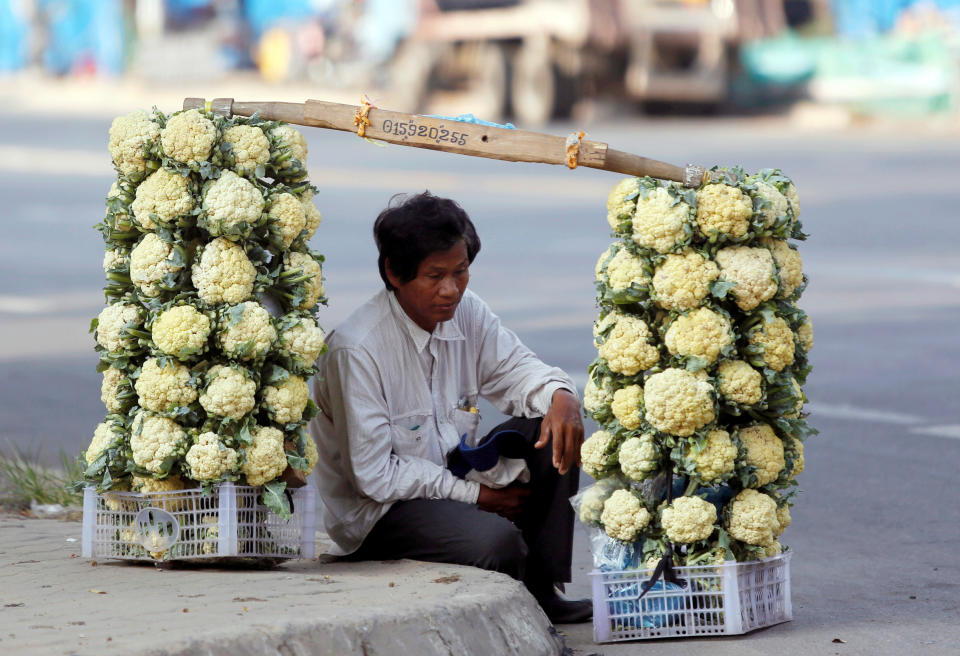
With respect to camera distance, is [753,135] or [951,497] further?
[753,135]

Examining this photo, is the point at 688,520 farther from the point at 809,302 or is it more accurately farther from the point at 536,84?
the point at 536,84

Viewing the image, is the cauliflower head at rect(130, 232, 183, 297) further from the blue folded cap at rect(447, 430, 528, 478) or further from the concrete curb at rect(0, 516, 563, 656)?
the blue folded cap at rect(447, 430, 528, 478)

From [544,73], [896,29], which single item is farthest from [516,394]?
[896,29]

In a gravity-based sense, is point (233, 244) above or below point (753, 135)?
below

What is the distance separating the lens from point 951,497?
5977mm

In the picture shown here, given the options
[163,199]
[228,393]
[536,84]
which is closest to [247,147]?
[163,199]

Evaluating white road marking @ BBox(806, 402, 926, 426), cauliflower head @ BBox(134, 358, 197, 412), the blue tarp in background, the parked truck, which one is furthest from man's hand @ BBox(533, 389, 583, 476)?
the blue tarp in background

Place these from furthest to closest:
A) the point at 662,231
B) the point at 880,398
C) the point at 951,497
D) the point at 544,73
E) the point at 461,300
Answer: the point at 544,73 → the point at 880,398 → the point at 951,497 → the point at 461,300 → the point at 662,231

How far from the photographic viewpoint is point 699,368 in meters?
4.08

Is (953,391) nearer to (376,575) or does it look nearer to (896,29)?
(376,575)

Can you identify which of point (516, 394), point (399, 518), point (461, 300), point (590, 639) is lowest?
point (590, 639)

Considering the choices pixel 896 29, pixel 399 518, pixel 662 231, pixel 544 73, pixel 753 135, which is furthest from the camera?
pixel 896 29

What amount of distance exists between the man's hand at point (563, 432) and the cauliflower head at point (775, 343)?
0.64 meters

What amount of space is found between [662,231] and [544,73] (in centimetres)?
2214
